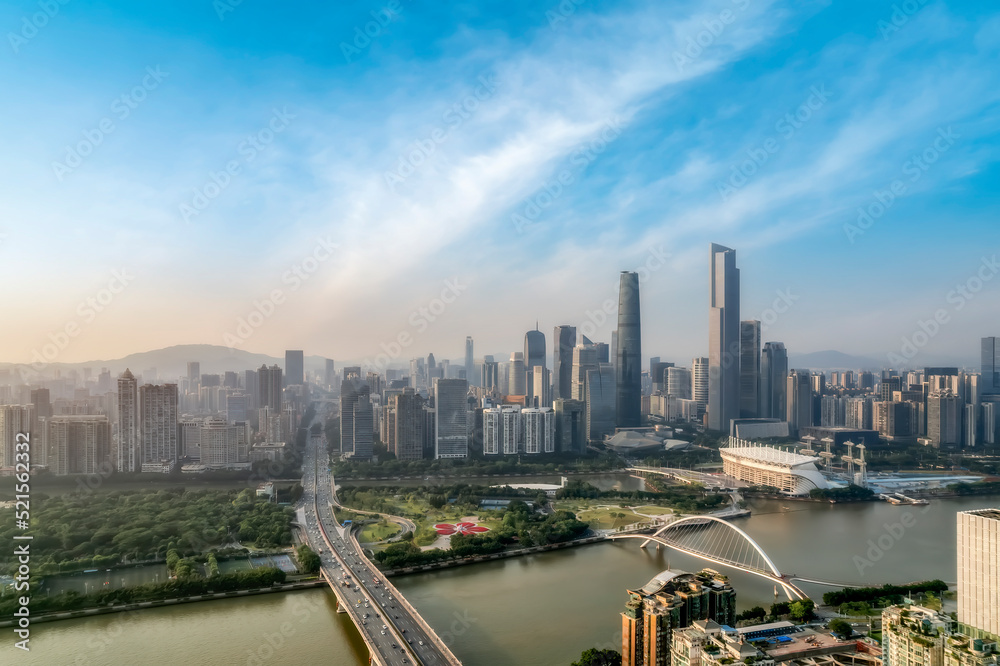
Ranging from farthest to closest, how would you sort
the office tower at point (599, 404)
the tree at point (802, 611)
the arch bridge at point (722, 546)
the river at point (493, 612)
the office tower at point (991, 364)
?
the office tower at point (991, 364) → the office tower at point (599, 404) → the arch bridge at point (722, 546) → the tree at point (802, 611) → the river at point (493, 612)

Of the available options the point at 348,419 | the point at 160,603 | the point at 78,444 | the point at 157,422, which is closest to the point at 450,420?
the point at 348,419

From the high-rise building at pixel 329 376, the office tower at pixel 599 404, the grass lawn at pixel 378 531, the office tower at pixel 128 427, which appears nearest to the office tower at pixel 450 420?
the office tower at pixel 599 404

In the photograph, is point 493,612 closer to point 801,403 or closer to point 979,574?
point 979,574

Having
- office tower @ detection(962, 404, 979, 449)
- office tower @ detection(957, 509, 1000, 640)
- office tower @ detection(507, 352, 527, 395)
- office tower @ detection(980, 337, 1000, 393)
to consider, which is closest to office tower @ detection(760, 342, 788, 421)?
office tower @ detection(962, 404, 979, 449)

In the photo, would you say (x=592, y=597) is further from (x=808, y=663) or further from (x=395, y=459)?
(x=395, y=459)

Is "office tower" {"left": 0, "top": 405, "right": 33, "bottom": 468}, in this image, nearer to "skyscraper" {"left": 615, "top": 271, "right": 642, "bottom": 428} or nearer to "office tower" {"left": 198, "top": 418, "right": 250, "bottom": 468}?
"office tower" {"left": 198, "top": 418, "right": 250, "bottom": 468}

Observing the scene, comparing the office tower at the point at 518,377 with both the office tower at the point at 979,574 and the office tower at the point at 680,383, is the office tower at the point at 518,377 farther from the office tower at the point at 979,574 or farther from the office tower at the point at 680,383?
the office tower at the point at 979,574
